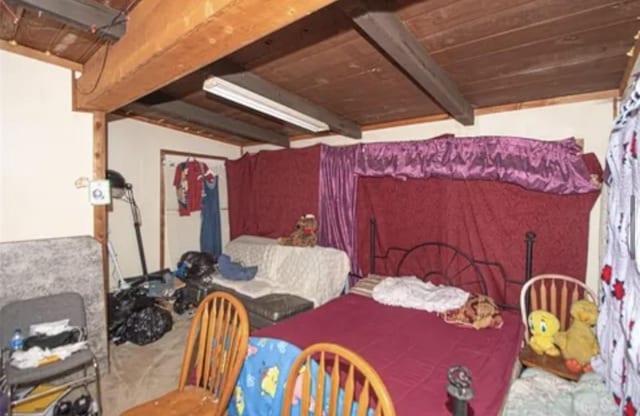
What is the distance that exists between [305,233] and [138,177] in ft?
7.42

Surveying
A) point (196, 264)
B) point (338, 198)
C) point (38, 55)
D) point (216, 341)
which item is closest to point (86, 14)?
point (38, 55)

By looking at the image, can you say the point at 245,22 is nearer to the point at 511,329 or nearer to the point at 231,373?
the point at 231,373

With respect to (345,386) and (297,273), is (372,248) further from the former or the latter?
(345,386)

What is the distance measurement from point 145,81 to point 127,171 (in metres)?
2.65

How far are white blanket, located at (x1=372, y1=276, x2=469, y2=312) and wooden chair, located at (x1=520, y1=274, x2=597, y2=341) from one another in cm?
46

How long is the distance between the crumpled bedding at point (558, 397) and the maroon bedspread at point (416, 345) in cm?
14

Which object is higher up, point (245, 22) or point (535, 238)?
point (245, 22)

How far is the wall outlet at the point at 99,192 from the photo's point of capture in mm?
2596

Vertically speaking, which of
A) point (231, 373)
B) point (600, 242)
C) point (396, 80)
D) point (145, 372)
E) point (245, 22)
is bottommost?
point (145, 372)

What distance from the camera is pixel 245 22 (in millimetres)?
1160

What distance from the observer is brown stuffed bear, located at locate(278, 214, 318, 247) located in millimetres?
3777

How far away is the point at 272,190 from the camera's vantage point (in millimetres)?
4398

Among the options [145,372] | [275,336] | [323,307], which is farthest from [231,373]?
[145,372]

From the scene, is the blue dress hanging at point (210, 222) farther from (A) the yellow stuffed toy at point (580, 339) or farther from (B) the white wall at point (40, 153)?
(A) the yellow stuffed toy at point (580, 339)
